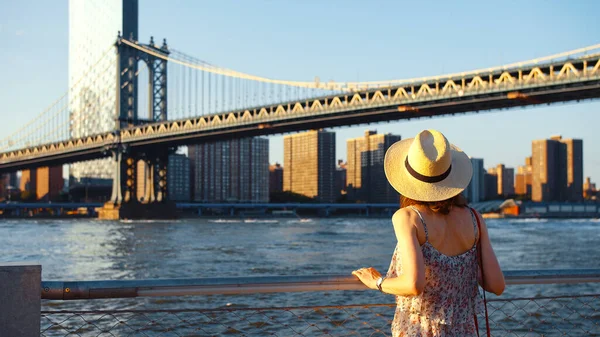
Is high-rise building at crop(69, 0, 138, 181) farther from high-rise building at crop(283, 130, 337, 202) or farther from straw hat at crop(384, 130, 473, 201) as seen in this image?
straw hat at crop(384, 130, 473, 201)

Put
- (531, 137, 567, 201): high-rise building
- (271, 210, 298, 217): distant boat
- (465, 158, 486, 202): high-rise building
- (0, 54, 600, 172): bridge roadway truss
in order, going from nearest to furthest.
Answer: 1. (0, 54, 600, 172): bridge roadway truss
2. (271, 210, 298, 217): distant boat
3. (465, 158, 486, 202): high-rise building
4. (531, 137, 567, 201): high-rise building

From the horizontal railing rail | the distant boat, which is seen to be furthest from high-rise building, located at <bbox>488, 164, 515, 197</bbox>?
the horizontal railing rail

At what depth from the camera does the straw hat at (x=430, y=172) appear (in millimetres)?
2535

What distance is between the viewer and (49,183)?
124375 mm

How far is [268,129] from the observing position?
166ft

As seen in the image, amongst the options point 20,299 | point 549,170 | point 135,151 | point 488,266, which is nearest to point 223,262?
point 20,299

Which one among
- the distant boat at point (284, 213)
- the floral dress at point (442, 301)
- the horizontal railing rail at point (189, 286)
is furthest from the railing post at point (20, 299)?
the distant boat at point (284, 213)

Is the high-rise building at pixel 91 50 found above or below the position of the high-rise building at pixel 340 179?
above

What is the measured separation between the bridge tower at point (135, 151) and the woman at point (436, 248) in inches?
2377

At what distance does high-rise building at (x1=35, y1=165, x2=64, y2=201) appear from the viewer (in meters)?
123

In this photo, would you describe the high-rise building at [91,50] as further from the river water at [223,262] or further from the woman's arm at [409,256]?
the woman's arm at [409,256]

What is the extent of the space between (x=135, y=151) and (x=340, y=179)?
345 feet

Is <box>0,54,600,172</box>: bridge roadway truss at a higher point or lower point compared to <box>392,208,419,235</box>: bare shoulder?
higher

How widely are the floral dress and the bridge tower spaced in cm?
6038
